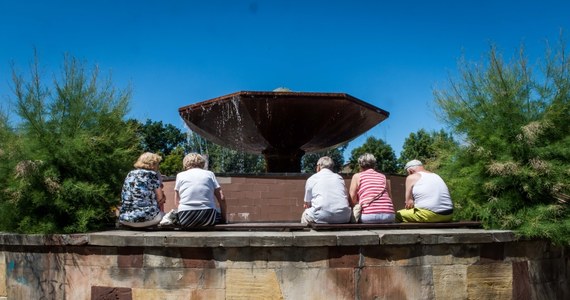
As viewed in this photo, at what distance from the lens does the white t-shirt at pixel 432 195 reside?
6.29 meters

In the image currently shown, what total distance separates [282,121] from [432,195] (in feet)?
12.9

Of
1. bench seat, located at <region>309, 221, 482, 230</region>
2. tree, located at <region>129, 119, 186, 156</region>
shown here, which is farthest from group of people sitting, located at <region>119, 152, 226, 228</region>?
tree, located at <region>129, 119, 186, 156</region>

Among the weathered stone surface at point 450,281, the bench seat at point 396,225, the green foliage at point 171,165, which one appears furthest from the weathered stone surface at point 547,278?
the green foliage at point 171,165

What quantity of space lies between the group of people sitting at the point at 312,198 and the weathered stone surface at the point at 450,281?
921 mm

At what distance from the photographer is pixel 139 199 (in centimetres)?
614

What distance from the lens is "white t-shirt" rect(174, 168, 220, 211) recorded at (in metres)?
5.93

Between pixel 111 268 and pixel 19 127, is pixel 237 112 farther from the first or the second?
pixel 111 268

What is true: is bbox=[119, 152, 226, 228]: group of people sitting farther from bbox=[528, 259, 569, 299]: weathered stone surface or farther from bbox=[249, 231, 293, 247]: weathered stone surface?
bbox=[528, 259, 569, 299]: weathered stone surface

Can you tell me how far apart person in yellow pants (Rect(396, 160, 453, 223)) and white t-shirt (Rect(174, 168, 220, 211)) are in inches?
94.2

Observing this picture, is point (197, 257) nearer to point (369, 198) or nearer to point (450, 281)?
point (369, 198)

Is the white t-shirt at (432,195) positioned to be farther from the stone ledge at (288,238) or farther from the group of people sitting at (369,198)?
the stone ledge at (288,238)

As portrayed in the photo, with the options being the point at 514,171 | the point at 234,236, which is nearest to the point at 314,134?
the point at 514,171

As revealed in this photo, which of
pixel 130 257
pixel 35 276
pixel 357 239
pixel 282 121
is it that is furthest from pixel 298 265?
pixel 282 121

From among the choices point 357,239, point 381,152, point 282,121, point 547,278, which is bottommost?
point 547,278
